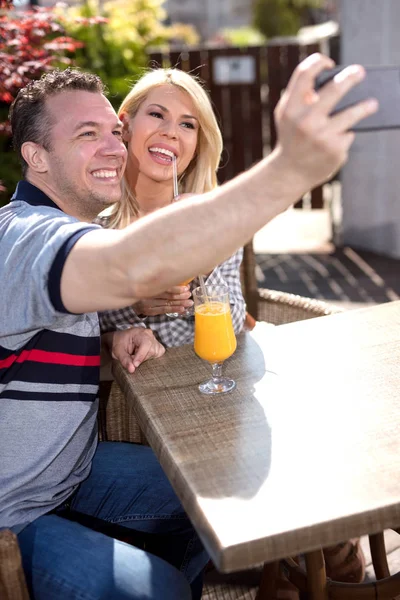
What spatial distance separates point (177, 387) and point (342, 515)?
65 centimetres

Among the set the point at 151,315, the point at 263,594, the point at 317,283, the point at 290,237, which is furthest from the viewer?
the point at 290,237

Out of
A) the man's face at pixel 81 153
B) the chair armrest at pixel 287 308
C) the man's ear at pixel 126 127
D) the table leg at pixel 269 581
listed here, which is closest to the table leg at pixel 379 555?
the table leg at pixel 269 581

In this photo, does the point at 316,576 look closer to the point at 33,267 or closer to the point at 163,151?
the point at 33,267

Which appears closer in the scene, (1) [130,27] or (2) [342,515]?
(2) [342,515]

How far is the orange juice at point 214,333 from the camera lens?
171cm

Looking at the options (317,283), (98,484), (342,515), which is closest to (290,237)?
(317,283)

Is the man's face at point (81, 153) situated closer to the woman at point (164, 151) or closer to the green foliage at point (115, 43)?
the woman at point (164, 151)

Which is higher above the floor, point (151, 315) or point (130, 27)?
point (130, 27)

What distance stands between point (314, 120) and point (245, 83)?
5.94 meters

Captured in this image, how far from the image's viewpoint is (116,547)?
1.50 m

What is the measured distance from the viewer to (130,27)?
5.82 m

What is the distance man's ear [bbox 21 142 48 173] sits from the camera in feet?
5.63

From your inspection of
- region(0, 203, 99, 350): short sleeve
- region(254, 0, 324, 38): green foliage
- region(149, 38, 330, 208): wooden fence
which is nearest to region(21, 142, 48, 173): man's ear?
region(0, 203, 99, 350): short sleeve

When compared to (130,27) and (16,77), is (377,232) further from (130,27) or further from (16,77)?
(16,77)
